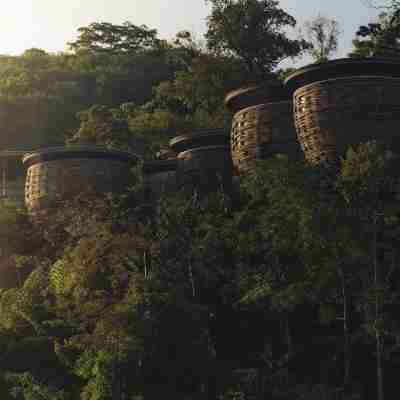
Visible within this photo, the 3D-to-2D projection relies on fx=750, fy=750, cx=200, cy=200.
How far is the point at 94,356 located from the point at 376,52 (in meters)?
13.8

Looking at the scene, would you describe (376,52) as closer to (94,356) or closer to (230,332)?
(230,332)

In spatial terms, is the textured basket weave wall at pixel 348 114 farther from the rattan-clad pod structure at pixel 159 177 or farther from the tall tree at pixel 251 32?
the tall tree at pixel 251 32

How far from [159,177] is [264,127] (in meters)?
2.72

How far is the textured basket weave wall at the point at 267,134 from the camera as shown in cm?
1088

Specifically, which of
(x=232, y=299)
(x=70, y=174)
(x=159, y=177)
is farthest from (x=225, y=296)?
(x=159, y=177)

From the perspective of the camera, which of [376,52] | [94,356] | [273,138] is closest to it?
[94,356]

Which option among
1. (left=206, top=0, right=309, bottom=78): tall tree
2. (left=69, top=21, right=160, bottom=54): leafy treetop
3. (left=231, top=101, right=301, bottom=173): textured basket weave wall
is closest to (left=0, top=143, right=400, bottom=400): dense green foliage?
(left=231, top=101, right=301, bottom=173): textured basket weave wall

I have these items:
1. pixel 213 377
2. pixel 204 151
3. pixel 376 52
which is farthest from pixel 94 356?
pixel 376 52

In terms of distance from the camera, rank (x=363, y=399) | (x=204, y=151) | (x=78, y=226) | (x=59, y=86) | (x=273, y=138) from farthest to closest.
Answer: (x=59, y=86) → (x=204, y=151) → (x=273, y=138) → (x=78, y=226) → (x=363, y=399)

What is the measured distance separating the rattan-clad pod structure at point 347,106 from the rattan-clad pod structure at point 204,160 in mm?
2323

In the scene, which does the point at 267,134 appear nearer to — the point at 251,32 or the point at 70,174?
the point at 70,174

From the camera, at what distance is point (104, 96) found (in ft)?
97.3

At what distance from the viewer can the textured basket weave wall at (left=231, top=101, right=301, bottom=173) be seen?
10.9 meters

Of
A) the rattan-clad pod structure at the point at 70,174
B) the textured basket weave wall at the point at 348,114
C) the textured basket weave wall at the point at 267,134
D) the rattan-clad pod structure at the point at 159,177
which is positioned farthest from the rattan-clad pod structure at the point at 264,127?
the rattan-clad pod structure at the point at 70,174
